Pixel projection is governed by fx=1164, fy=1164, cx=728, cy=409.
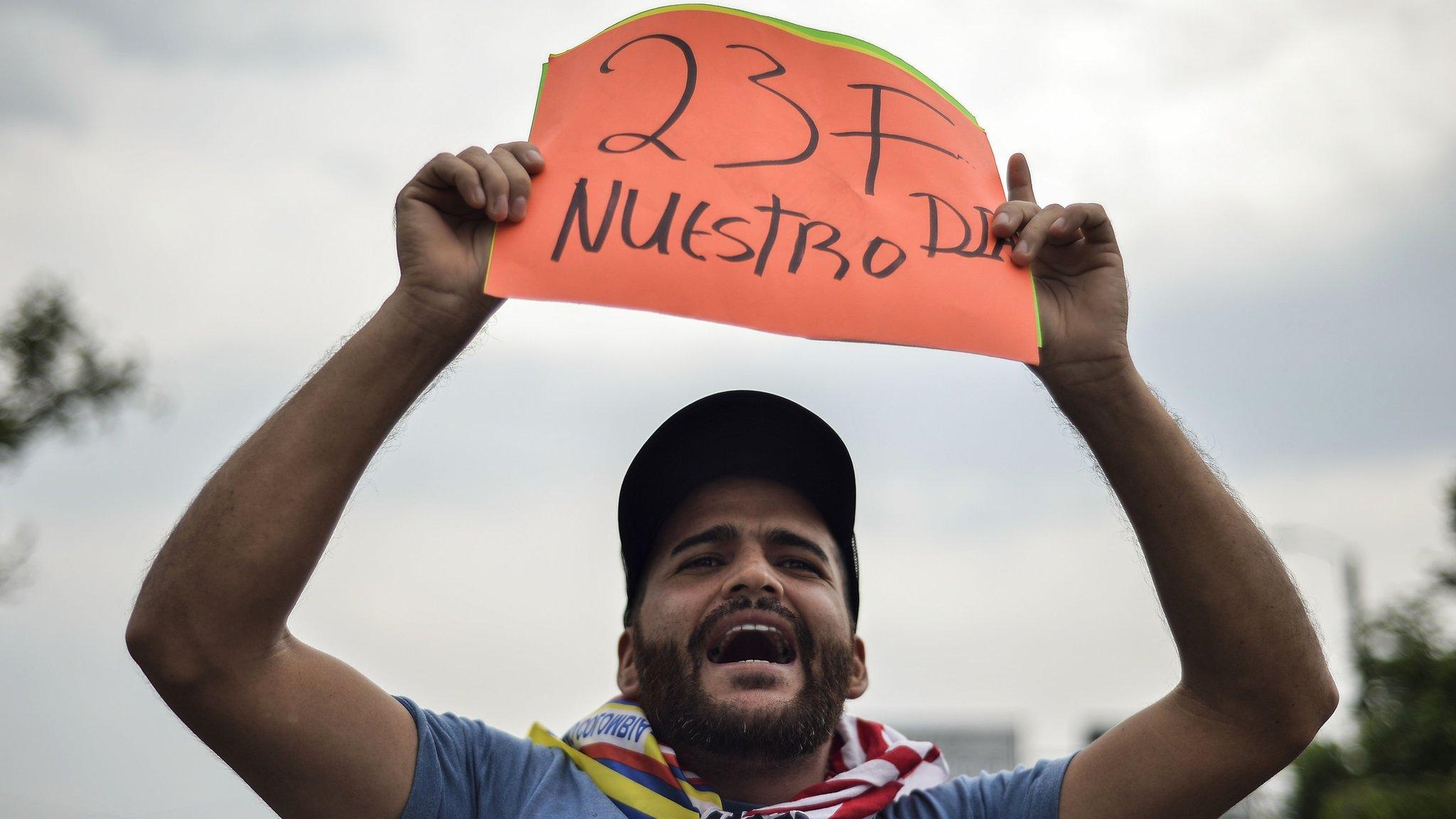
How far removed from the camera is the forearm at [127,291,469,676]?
1.95 metres

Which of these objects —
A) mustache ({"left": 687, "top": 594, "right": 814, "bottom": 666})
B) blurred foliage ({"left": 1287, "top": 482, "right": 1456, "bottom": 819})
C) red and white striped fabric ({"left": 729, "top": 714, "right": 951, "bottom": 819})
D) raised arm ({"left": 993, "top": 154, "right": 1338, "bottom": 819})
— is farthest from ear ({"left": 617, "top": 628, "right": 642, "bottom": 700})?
blurred foliage ({"left": 1287, "top": 482, "right": 1456, "bottom": 819})

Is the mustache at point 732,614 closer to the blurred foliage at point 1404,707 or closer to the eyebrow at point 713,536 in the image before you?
the eyebrow at point 713,536

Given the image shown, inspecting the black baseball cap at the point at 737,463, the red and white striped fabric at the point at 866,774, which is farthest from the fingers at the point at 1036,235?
the red and white striped fabric at the point at 866,774

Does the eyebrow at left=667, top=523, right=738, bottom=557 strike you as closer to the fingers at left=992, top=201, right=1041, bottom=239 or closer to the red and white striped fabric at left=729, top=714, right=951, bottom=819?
the red and white striped fabric at left=729, top=714, right=951, bottom=819

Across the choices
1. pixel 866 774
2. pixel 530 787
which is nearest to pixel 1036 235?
pixel 866 774

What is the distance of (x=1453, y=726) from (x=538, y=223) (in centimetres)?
1793

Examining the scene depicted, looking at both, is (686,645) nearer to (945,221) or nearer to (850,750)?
(850,750)

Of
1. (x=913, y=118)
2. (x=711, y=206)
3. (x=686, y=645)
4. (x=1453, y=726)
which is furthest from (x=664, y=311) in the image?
(x=1453, y=726)

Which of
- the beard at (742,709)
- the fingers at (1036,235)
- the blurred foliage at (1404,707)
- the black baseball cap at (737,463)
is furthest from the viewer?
the blurred foliage at (1404,707)

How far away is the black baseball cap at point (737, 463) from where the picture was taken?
2850 mm

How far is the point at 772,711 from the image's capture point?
2.48 metres

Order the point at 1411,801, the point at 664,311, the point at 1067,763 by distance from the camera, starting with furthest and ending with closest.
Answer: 1. the point at 1411,801
2. the point at 1067,763
3. the point at 664,311

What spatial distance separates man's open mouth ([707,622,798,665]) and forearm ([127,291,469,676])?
0.92 meters

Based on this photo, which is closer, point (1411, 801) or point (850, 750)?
point (850, 750)
